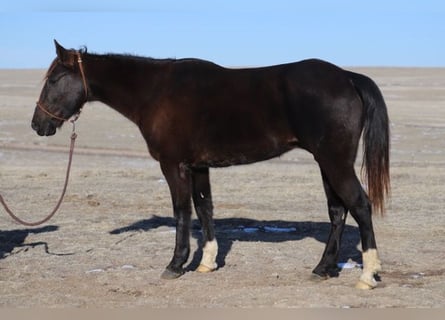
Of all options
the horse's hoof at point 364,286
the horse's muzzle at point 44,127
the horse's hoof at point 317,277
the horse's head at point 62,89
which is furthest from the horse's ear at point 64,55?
the horse's hoof at point 364,286

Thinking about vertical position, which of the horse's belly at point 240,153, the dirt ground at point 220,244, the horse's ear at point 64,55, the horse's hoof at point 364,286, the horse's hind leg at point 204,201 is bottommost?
the dirt ground at point 220,244

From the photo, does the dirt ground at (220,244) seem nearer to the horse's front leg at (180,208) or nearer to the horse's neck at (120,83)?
the horse's front leg at (180,208)

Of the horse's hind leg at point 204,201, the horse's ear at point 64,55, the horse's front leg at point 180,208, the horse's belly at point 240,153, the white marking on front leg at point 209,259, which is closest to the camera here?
the horse's belly at point 240,153

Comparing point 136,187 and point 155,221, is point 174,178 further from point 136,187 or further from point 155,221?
point 136,187

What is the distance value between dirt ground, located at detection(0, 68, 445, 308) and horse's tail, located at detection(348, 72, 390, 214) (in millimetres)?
1073

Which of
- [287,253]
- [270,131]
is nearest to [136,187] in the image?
[287,253]

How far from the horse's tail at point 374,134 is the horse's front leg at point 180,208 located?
6.47 ft

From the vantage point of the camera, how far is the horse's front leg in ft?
27.5

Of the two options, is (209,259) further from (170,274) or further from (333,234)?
(333,234)

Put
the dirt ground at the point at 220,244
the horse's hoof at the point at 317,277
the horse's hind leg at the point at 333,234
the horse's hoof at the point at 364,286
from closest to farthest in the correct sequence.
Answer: the dirt ground at the point at 220,244
the horse's hoof at the point at 364,286
the horse's hoof at the point at 317,277
the horse's hind leg at the point at 333,234

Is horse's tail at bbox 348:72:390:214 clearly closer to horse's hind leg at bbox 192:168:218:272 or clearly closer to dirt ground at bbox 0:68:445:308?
dirt ground at bbox 0:68:445:308

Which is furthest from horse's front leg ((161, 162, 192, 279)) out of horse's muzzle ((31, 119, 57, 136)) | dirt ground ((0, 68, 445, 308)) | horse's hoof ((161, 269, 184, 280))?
horse's muzzle ((31, 119, 57, 136))

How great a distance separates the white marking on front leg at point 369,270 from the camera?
761cm

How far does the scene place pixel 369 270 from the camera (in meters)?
7.64
